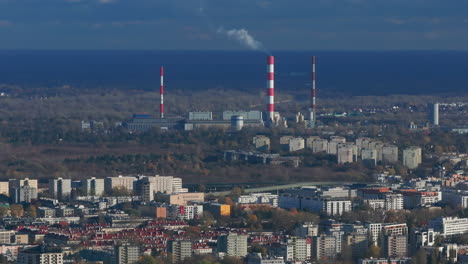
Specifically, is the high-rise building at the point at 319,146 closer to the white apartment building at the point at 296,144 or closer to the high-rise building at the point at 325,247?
the white apartment building at the point at 296,144

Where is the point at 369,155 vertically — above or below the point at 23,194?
above

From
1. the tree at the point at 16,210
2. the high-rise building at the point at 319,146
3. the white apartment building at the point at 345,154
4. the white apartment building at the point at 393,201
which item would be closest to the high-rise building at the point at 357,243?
the white apartment building at the point at 393,201

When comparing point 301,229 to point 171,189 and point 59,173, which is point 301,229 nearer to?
point 171,189

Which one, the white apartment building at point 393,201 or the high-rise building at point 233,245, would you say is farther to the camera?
the white apartment building at point 393,201

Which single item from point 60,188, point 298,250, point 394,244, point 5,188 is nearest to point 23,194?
point 5,188

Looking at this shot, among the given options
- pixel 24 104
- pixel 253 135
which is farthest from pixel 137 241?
pixel 24 104

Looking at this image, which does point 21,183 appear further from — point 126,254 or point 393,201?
point 126,254

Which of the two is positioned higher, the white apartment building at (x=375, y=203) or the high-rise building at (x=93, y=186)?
the high-rise building at (x=93, y=186)

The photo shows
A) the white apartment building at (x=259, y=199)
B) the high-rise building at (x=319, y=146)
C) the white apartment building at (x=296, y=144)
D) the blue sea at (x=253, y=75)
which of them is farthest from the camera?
the blue sea at (x=253, y=75)
